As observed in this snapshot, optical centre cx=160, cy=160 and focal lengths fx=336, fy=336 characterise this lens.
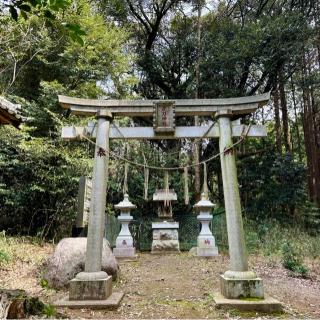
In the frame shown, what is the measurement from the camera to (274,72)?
16000mm

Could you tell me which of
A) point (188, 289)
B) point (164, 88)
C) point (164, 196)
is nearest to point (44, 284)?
point (188, 289)

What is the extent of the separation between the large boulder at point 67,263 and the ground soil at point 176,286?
0.22m

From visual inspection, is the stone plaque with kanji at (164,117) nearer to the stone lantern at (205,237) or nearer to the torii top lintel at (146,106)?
the torii top lintel at (146,106)

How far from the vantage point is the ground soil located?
4977 mm

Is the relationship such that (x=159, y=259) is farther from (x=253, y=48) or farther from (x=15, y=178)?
(x=253, y=48)

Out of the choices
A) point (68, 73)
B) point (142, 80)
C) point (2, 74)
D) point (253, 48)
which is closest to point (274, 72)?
point (253, 48)

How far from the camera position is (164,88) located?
59.7ft

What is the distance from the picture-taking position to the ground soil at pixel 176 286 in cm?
498

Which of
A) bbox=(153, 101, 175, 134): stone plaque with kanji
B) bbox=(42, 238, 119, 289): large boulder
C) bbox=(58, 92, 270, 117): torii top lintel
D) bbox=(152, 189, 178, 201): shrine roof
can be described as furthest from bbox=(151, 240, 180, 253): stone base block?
bbox=(58, 92, 270, 117): torii top lintel

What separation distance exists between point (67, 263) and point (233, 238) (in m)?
3.32

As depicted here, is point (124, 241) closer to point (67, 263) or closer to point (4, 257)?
point (4, 257)

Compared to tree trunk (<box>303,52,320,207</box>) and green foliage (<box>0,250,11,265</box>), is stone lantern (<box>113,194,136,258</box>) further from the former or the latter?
tree trunk (<box>303,52,320,207</box>)

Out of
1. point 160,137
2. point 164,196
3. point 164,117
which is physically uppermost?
point 164,117

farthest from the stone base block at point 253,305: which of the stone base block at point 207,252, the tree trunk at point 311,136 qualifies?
the tree trunk at point 311,136
